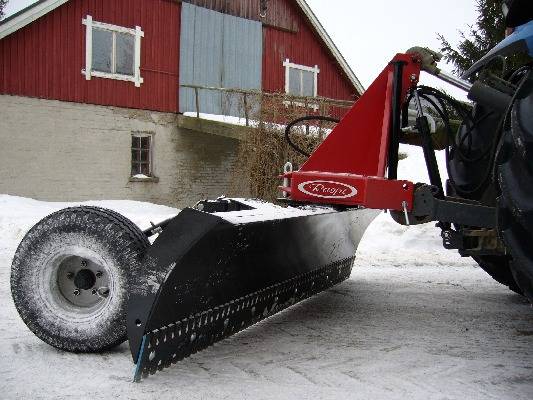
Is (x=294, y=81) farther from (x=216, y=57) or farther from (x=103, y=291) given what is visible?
(x=103, y=291)

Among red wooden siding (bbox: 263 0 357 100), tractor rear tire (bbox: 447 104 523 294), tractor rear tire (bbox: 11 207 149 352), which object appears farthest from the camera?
red wooden siding (bbox: 263 0 357 100)

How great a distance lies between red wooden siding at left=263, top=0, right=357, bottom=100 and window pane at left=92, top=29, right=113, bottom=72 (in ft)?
14.5

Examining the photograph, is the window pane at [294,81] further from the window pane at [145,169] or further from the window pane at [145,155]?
the window pane at [145,169]

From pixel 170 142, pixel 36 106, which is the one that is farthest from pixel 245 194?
pixel 36 106

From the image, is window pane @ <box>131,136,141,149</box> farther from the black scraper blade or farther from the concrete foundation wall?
the black scraper blade

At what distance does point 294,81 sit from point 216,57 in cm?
283

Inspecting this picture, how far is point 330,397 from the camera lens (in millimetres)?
2373

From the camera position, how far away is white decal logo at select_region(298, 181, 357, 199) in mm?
3047

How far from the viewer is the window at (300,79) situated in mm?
17172

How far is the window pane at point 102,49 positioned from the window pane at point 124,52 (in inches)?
7.2

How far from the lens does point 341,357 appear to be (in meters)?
2.93

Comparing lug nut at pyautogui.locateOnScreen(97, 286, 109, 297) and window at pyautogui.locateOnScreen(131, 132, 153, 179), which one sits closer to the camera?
lug nut at pyautogui.locateOnScreen(97, 286, 109, 297)

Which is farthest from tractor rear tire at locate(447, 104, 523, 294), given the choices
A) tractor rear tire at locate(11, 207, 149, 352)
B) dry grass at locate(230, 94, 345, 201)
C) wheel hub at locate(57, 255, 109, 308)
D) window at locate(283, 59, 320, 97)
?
→ window at locate(283, 59, 320, 97)

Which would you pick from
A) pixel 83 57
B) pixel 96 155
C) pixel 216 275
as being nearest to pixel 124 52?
pixel 83 57
